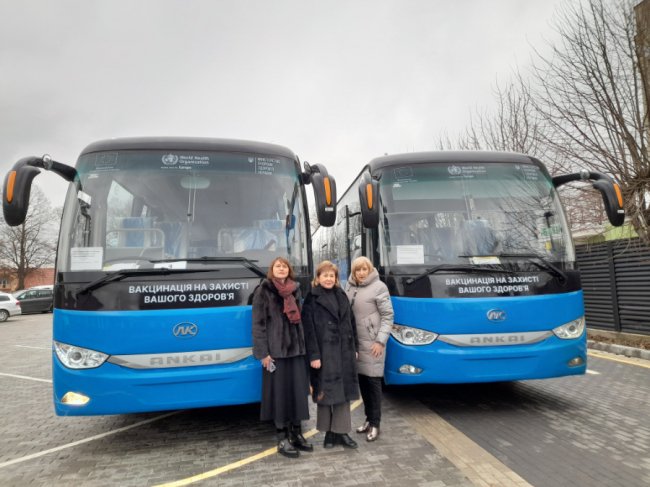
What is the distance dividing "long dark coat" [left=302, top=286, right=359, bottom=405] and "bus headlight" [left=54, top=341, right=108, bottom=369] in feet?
6.04

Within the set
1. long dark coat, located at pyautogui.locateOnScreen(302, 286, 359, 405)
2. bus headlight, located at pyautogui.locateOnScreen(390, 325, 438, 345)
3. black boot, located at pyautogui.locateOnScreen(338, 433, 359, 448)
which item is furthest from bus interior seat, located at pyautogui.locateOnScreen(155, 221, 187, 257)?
bus headlight, located at pyautogui.locateOnScreen(390, 325, 438, 345)

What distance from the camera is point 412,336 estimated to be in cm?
481

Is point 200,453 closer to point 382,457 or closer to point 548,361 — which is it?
point 382,457

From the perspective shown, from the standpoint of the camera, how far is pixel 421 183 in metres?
5.40

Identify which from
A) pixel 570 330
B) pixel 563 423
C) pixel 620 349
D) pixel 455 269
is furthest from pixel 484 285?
pixel 620 349

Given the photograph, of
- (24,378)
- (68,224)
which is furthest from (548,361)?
(24,378)

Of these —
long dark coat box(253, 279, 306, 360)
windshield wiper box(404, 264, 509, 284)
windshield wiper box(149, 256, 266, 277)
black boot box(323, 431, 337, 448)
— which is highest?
windshield wiper box(149, 256, 266, 277)

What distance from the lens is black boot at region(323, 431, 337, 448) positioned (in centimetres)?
424

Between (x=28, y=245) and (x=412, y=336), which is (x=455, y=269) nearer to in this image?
(x=412, y=336)

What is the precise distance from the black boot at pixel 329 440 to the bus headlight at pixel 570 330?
105 inches

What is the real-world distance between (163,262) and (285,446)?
2.05m

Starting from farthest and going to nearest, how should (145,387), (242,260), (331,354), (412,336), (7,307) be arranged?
(7,307), (412,336), (242,260), (331,354), (145,387)

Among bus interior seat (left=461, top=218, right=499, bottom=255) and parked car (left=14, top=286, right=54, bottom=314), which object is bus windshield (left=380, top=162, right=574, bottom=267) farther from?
parked car (left=14, top=286, right=54, bottom=314)

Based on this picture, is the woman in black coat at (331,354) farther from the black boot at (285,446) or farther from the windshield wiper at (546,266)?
the windshield wiper at (546,266)
